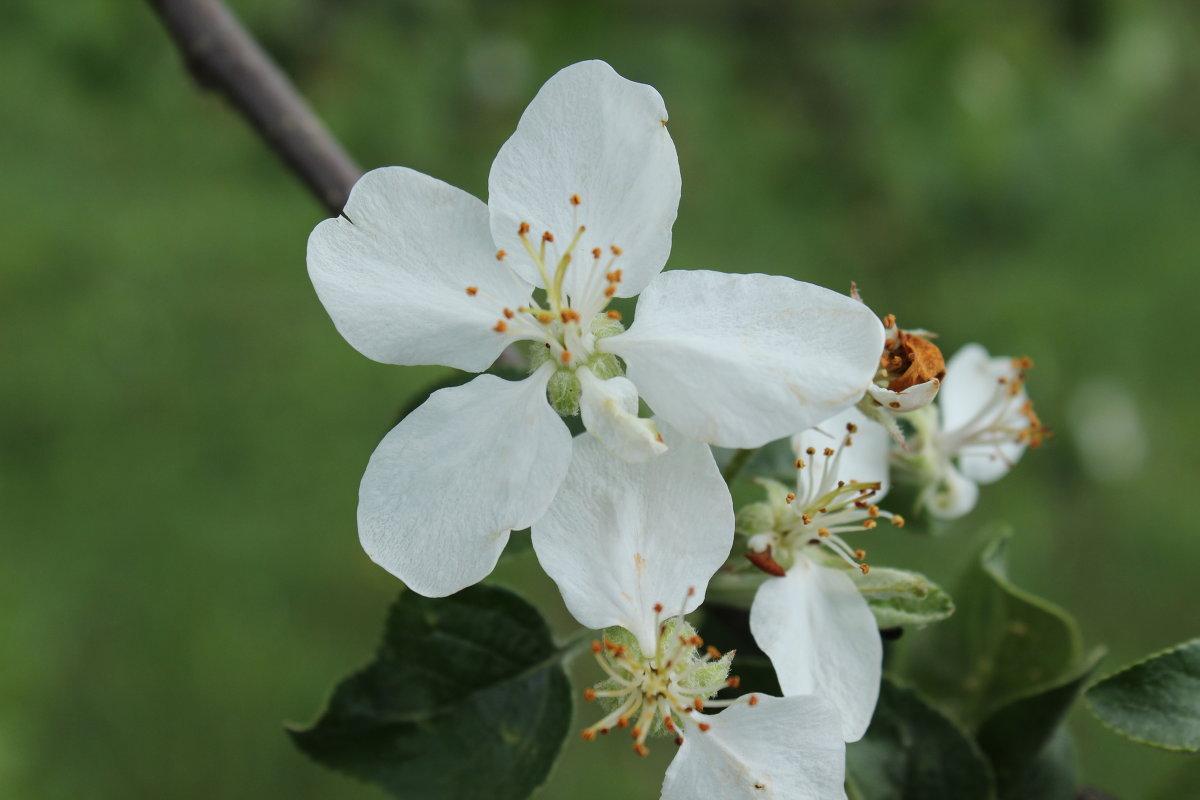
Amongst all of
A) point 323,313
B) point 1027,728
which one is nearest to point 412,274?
point 1027,728

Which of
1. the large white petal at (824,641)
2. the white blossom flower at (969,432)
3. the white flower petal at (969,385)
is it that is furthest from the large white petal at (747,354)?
the white flower petal at (969,385)

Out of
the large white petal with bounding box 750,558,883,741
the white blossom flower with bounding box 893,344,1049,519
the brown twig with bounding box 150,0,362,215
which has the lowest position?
the large white petal with bounding box 750,558,883,741

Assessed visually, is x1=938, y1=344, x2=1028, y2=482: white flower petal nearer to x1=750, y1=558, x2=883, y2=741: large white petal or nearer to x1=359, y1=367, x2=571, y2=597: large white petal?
x1=750, y1=558, x2=883, y2=741: large white petal

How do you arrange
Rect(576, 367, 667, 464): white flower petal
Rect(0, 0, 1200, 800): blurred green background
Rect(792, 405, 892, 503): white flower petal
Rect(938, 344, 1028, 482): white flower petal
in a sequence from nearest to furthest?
Rect(576, 367, 667, 464): white flower petal → Rect(792, 405, 892, 503): white flower petal → Rect(938, 344, 1028, 482): white flower petal → Rect(0, 0, 1200, 800): blurred green background

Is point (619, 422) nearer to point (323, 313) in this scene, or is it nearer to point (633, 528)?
point (633, 528)

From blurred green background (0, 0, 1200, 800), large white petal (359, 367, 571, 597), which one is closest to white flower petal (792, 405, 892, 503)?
large white petal (359, 367, 571, 597)

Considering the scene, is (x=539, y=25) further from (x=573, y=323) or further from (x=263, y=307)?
(x=573, y=323)
